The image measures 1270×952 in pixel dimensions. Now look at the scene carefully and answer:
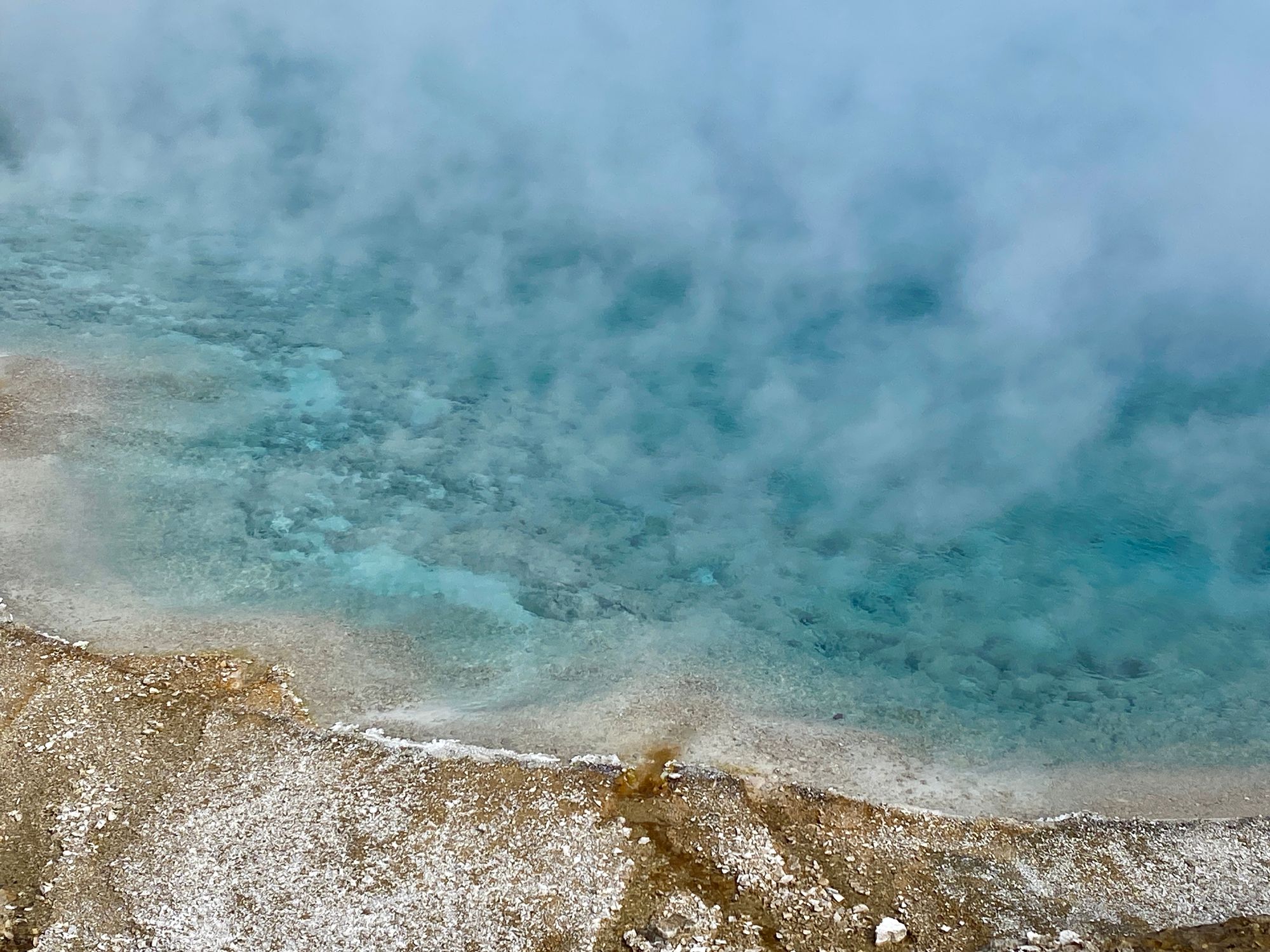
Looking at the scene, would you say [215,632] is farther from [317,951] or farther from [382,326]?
[382,326]

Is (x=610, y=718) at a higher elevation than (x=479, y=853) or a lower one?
higher

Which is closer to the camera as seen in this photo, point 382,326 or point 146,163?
point 382,326

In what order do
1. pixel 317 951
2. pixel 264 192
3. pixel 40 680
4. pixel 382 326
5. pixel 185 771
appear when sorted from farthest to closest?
pixel 264 192
pixel 382 326
pixel 40 680
pixel 185 771
pixel 317 951

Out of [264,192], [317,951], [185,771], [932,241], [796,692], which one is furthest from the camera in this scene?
[264,192]

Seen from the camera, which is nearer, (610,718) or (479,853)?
(479,853)

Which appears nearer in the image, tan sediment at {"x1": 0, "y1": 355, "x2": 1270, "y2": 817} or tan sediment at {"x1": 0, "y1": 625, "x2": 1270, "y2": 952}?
tan sediment at {"x1": 0, "y1": 625, "x2": 1270, "y2": 952}

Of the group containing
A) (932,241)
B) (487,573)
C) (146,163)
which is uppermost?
(932,241)

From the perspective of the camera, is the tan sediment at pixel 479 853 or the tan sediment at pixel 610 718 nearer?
the tan sediment at pixel 479 853

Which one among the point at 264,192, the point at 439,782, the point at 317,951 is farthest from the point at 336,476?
the point at 264,192
